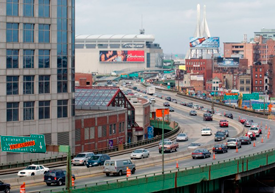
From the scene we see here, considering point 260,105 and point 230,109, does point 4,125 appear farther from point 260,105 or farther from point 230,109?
point 260,105

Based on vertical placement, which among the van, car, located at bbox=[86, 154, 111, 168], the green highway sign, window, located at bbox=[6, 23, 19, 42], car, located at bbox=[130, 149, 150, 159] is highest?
window, located at bbox=[6, 23, 19, 42]

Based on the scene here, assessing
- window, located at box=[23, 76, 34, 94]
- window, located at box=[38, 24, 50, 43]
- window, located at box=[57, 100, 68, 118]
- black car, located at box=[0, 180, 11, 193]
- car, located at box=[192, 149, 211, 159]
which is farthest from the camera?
window, located at box=[57, 100, 68, 118]

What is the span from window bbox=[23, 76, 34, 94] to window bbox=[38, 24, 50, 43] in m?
4.05

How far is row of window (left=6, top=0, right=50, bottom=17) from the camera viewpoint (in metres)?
61.8

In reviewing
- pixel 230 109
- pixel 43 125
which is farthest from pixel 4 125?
pixel 230 109

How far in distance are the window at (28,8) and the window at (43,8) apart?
809 millimetres

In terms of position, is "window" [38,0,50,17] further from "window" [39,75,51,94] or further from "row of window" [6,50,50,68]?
"window" [39,75,51,94]

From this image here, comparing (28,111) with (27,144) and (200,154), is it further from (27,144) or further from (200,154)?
(27,144)

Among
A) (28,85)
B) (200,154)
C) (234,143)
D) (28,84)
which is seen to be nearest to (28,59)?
(28,84)

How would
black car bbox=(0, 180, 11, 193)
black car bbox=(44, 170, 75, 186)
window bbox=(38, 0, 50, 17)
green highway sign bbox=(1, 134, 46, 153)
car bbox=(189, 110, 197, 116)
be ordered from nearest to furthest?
black car bbox=(0, 180, 11, 193) → black car bbox=(44, 170, 75, 186) → green highway sign bbox=(1, 134, 46, 153) → window bbox=(38, 0, 50, 17) → car bbox=(189, 110, 197, 116)

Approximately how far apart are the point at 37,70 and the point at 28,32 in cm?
396

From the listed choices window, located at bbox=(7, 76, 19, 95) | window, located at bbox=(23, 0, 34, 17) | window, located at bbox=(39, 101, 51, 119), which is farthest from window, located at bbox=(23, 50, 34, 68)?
window, located at bbox=(39, 101, 51, 119)

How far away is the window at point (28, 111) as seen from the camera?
2498 inches

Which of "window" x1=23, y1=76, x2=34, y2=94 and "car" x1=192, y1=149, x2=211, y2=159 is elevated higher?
"window" x1=23, y1=76, x2=34, y2=94
